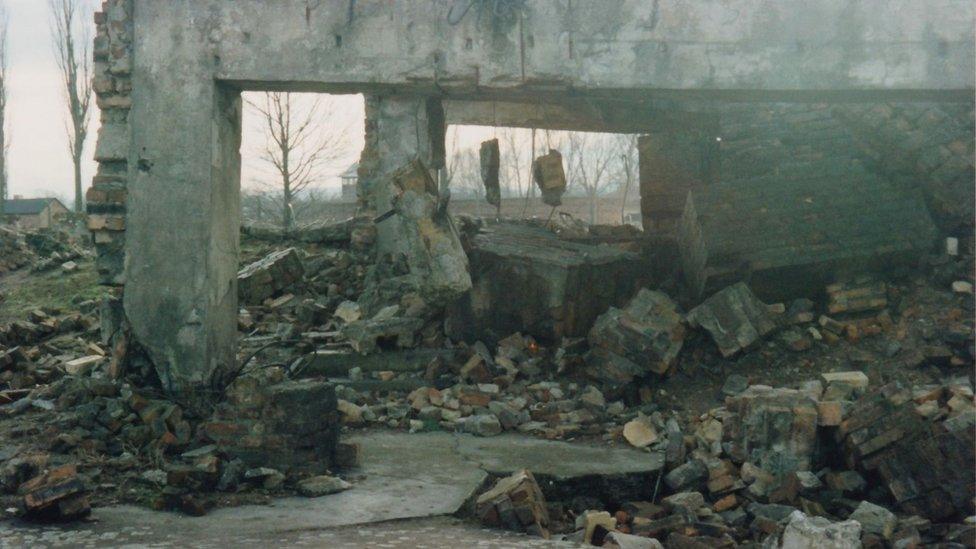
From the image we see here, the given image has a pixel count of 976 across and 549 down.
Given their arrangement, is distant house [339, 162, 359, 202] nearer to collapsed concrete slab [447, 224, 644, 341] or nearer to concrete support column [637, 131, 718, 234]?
concrete support column [637, 131, 718, 234]

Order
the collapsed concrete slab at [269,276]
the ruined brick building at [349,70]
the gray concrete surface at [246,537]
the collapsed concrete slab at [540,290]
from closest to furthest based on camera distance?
the gray concrete surface at [246,537] < the ruined brick building at [349,70] < the collapsed concrete slab at [540,290] < the collapsed concrete slab at [269,276]

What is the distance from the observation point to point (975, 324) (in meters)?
7.93

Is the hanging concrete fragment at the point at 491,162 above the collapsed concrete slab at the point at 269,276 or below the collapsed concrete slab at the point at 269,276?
above

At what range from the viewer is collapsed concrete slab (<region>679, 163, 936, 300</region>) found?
865 cm

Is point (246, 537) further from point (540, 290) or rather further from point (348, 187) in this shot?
point (348, 187)

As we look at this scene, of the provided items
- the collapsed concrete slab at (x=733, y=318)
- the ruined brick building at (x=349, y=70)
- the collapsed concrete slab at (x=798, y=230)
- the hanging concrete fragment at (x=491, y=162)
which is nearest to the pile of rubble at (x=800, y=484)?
the collapsed concrete slab at (x=733, y=318)

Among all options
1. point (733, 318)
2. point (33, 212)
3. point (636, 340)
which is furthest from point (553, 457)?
point (33, 212)

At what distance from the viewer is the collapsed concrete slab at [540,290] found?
8953mm

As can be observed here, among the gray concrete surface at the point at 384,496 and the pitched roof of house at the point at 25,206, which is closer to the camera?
the gray concrete surface at the point at 384,496

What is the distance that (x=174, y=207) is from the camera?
20.7ft

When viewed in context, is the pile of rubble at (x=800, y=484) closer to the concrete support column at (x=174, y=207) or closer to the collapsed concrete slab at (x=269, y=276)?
the concrete support column at (x=174, y=207)

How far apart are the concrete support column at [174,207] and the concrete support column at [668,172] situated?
6.48 meters

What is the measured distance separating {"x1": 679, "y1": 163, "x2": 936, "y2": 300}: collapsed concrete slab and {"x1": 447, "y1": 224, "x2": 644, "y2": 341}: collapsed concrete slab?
0.78 metres

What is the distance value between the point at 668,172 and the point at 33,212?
33.5m
